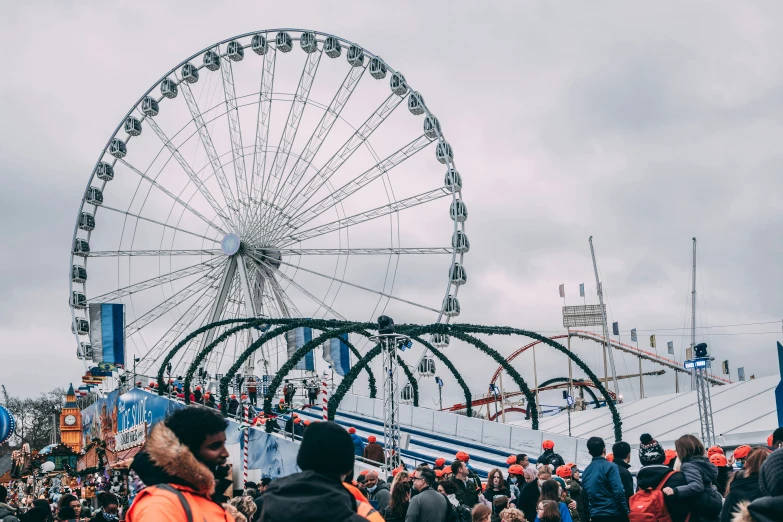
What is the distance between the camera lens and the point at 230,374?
88.4 feet

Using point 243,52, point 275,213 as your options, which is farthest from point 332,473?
point 243,52

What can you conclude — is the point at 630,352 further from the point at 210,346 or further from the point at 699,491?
the point at 699,491

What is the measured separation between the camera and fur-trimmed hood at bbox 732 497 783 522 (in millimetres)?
2954

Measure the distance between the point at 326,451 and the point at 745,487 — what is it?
2918 mm

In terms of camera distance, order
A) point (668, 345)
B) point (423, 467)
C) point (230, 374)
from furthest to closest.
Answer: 1. point (668, 345)
2. point (230, 374)
3. point (423, 467)

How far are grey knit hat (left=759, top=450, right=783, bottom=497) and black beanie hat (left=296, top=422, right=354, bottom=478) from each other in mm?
1649

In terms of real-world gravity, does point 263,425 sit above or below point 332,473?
below

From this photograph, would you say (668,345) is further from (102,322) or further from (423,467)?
(423,467)

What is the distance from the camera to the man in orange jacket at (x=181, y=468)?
3.12m

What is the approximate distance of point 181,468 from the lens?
326 cm

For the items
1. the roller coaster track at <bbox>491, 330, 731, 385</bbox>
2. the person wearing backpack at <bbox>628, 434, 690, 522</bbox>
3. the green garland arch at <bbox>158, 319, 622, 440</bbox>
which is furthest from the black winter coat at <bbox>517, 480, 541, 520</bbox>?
the roller coaster track at <bbox>491, 330, 731, 385</bbox>

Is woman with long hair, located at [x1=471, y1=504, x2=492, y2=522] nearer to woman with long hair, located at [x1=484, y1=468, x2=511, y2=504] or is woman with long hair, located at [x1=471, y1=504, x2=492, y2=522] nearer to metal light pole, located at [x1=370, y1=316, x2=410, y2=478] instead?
woman with long hair, located at [x1=484, y1=468, x2=511, y2=504]

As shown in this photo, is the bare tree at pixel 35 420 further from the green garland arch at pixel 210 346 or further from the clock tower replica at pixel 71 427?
the green garland arch at pixel 210 346

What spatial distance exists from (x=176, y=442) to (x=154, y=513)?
334 millimetres
